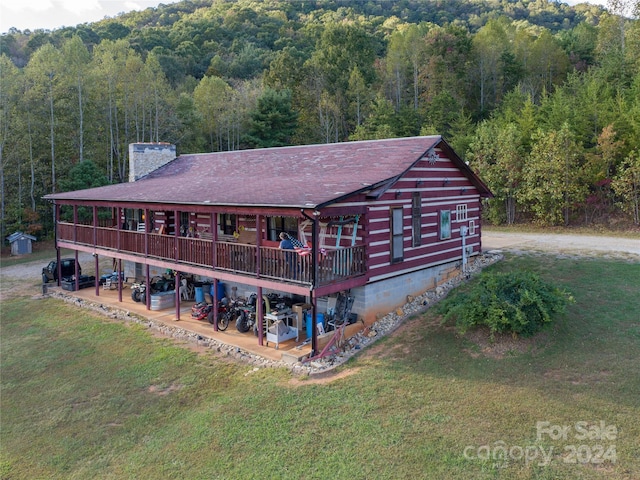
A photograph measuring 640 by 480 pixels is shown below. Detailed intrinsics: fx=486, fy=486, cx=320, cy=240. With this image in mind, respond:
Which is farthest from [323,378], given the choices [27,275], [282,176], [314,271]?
[27,275]

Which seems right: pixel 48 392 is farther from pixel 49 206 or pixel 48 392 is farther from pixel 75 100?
pixel 75 100

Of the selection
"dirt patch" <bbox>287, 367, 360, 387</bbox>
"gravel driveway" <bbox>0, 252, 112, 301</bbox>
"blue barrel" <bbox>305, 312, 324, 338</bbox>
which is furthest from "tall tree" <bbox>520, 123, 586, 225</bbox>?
"gravel driveway" <bbox>0, 252, 112, 301</bbox>

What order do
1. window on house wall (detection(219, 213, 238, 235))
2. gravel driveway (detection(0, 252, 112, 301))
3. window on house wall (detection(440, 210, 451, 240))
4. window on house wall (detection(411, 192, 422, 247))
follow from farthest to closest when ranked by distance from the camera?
gravel driveway (detection(0, 252, 112, 301))
window on house wall (detection(219, 213, 238, 235))
window on house wall (detection(440, 210, 451, 240))
window on house wall (detection(411, 192, 422, 247))

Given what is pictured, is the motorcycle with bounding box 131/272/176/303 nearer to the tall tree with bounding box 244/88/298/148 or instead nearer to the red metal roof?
the red metal roof

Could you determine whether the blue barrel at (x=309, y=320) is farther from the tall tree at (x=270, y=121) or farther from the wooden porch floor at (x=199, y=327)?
the tall tree at (x=270, y=121)

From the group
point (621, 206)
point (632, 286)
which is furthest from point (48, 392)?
point (621, 206)
